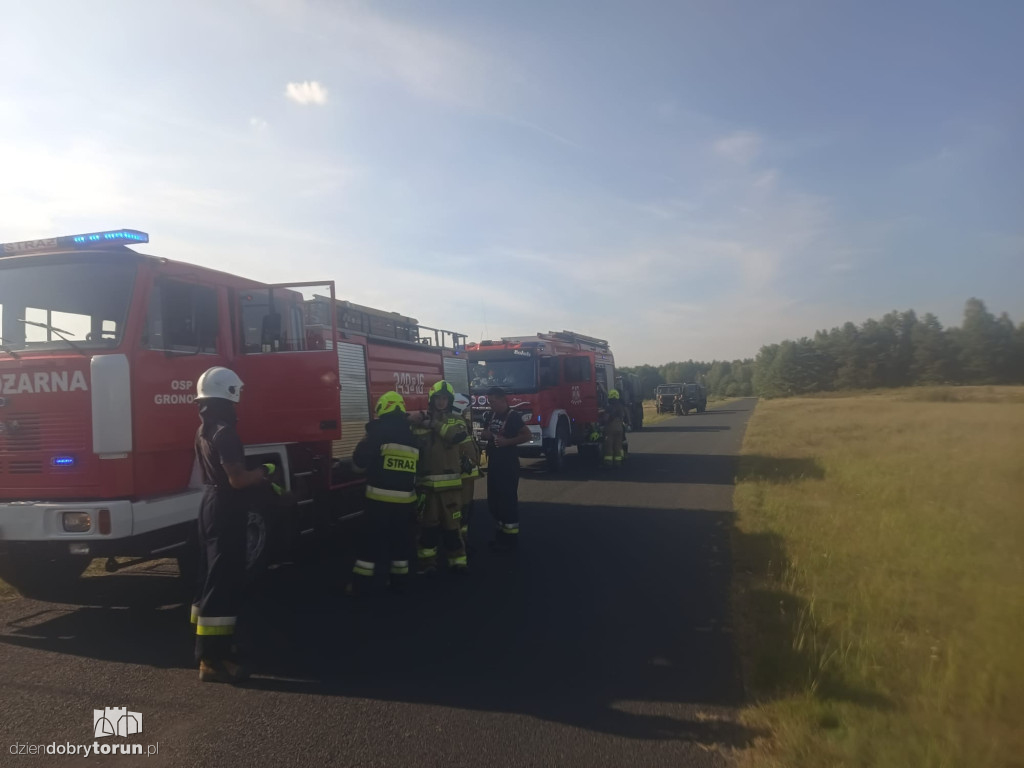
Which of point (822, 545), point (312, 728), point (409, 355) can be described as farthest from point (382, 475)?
point (822, 545)

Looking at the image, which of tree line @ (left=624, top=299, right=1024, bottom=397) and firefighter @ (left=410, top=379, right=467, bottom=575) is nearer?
tree line @ (left=624, top=299, right=1024, bottom=397)

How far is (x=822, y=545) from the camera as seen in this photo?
24.5 ft

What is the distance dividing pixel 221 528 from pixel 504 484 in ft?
12.4

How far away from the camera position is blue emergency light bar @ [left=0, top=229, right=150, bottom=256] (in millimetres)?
5578

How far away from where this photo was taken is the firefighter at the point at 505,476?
772 cm

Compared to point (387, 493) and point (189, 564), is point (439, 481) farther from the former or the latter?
point (189, 564)

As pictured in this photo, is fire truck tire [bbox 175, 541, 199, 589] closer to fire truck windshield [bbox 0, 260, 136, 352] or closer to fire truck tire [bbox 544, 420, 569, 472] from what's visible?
fire truck windshield [bbox 0, 260, 136, 352]

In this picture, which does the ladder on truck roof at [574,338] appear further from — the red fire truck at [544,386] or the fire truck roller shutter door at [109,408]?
the fire truck roller shutter door at [109,408]

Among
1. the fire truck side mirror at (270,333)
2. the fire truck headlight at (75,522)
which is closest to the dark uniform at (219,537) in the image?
the fire truck headlight at (75,522)

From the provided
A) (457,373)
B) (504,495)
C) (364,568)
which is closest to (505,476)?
(504,495)

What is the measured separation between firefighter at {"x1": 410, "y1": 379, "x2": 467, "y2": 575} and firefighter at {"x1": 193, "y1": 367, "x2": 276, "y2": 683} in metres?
2.27

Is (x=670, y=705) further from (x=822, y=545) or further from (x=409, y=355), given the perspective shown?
(x=409, y=355)

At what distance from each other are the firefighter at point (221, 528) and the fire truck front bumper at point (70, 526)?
843 mm

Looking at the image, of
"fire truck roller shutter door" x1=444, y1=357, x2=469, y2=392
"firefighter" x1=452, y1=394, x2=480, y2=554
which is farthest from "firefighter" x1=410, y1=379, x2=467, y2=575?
"fire truck roller shutter door" x1=444, y1=357, x2=469, y2=392
